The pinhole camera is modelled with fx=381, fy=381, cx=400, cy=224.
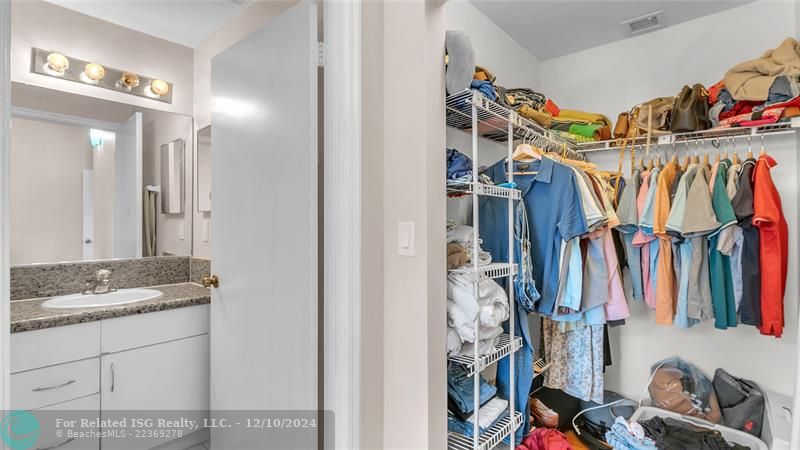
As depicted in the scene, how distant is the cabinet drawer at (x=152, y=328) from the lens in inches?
67.9

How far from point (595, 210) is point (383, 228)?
1.04 m

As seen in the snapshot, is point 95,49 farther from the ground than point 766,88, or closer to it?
farther from the ground

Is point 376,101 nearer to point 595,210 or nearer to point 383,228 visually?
point 383,228

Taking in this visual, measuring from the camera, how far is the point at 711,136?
209 cm

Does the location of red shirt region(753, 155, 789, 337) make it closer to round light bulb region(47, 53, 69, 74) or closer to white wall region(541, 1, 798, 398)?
white wall region(541, 1, 798, 398)

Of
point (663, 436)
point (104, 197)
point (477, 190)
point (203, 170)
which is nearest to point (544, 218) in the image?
point (477, 190)

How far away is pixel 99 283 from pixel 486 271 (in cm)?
209

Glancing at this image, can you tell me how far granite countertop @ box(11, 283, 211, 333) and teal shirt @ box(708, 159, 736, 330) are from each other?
261 centimetres

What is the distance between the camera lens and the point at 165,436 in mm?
1915

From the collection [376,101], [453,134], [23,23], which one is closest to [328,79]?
[376,101]

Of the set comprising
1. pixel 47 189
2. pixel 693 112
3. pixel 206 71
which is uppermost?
pixel 206 71

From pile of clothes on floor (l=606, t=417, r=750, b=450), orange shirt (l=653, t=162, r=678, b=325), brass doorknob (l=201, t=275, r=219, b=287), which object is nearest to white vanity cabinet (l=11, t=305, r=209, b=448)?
brass doorknob (l=201, t=275, r=219, b=287)

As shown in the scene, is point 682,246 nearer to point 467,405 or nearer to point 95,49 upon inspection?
point 467,405

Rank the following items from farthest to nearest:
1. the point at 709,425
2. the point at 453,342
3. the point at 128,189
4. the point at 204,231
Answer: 1. the point at 204,231
2. the point at 128,189
3. the point at 709,425
4. the point at 453,342
